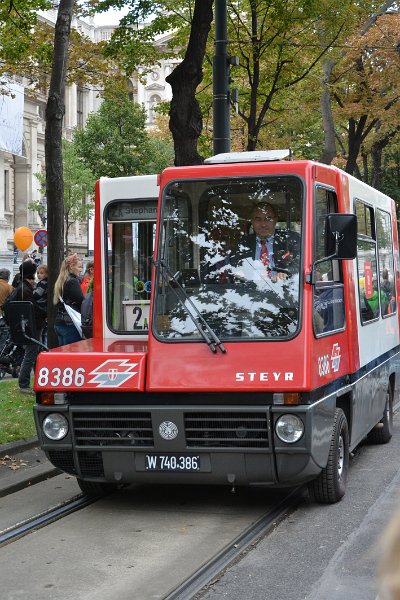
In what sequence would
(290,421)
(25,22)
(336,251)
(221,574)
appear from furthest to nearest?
1. (25,22)
2. (336,251)
3. (290,421)
4. (221,574)

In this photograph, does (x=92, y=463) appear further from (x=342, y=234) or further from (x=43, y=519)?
(x=342, y=234)

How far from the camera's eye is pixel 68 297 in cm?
1330

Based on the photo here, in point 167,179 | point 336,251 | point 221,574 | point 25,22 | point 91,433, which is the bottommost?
point 221,574

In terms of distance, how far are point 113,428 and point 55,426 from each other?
0.46 m

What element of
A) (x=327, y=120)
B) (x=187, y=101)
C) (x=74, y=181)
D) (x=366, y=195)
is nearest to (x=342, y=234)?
(x=366, y=195)

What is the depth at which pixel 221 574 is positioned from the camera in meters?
6.00

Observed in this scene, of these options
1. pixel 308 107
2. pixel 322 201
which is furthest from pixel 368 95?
pixel 322 201

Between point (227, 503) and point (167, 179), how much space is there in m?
2.61

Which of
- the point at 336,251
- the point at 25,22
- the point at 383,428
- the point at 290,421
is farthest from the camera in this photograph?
the point at 25,22

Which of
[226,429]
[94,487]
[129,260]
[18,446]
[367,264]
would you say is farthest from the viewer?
[367,264]

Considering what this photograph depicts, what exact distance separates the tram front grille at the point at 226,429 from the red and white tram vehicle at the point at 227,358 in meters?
0.01

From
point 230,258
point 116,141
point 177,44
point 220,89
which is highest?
point 116,141

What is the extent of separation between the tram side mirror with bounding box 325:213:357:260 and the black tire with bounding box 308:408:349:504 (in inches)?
50.1

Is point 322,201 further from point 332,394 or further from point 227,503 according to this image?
point 227,503
